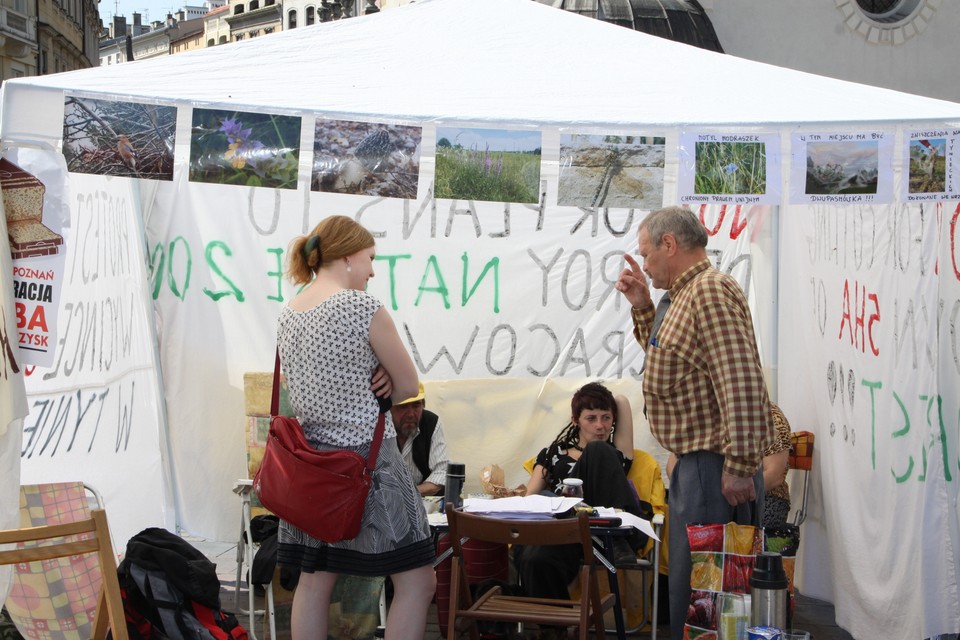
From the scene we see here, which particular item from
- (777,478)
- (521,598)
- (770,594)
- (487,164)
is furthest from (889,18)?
(770,594)

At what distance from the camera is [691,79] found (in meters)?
5.14

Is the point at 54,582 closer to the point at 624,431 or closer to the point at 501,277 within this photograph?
the point at 624,431

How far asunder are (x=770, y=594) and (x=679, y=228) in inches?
51.7

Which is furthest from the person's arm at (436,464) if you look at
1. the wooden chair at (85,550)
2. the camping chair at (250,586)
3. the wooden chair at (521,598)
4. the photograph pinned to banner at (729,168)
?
the wooden chair at (85,550)

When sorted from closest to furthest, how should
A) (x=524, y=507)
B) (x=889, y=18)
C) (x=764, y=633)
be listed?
(x=764, y=633)
(x=524, y=507)
(x=889, y=18)

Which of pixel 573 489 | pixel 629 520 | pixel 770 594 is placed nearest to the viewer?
pixel 770 594

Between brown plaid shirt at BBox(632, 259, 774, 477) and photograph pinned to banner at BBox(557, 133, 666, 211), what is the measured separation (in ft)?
2.46

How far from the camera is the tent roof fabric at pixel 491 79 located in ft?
15.4

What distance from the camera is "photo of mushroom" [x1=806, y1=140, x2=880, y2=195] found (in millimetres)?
4508

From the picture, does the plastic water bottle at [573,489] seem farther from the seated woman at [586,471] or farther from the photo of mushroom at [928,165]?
the photo of mushroom at [928,165]

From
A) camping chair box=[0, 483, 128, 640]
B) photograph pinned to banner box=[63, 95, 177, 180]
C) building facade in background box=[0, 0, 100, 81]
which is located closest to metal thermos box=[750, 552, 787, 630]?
camping chair box=[0, 483, 128, 640]

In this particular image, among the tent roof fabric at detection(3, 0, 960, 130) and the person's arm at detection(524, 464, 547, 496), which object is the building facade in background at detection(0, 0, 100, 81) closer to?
the tent roof fabric at detection(3, 0, 960, 130)

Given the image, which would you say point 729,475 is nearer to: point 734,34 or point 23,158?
point 23,158

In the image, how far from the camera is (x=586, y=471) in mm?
5371
